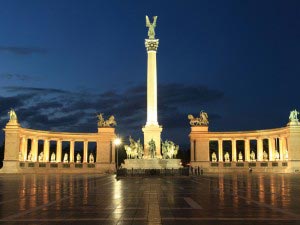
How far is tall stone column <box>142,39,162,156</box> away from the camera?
258 feet

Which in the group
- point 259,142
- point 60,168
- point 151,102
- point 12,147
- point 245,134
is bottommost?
point 60,168

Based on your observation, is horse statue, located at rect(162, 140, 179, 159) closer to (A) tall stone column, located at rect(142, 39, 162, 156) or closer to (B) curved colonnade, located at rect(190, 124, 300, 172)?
(A) tall stone column, located at rect(142, 39, 162, 156)

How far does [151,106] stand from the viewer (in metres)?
80.8

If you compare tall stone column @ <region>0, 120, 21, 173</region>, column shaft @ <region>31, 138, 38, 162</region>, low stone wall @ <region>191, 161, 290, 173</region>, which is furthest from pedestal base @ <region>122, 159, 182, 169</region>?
column shaft @ <region>31, 138, 38, 162</region>

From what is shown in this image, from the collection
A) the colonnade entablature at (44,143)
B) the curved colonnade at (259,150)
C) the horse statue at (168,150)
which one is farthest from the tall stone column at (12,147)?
the curved colonnade at (259,150)

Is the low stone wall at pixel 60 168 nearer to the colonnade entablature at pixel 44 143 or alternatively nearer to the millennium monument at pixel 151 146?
the colonnade entablature at pixel 44 143

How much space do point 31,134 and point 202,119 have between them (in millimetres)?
43862

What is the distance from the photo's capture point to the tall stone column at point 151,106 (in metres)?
78.8

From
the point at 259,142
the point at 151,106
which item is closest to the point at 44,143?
the point at 151,106

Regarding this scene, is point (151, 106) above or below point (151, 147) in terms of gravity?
above

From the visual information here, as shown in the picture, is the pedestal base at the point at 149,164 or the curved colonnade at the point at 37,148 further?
the curved colonnade at the point at 37,148

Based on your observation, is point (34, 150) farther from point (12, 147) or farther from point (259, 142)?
point (259, 142)

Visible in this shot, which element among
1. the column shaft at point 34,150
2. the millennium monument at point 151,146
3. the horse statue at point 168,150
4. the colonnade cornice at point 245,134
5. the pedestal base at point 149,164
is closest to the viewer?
the pedestal base at point 149,164

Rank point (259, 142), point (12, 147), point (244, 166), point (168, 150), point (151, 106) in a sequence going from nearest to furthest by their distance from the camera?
point (168, 150), point (151, 106), point (12, 147), point (244, 166), point (259, 142)
